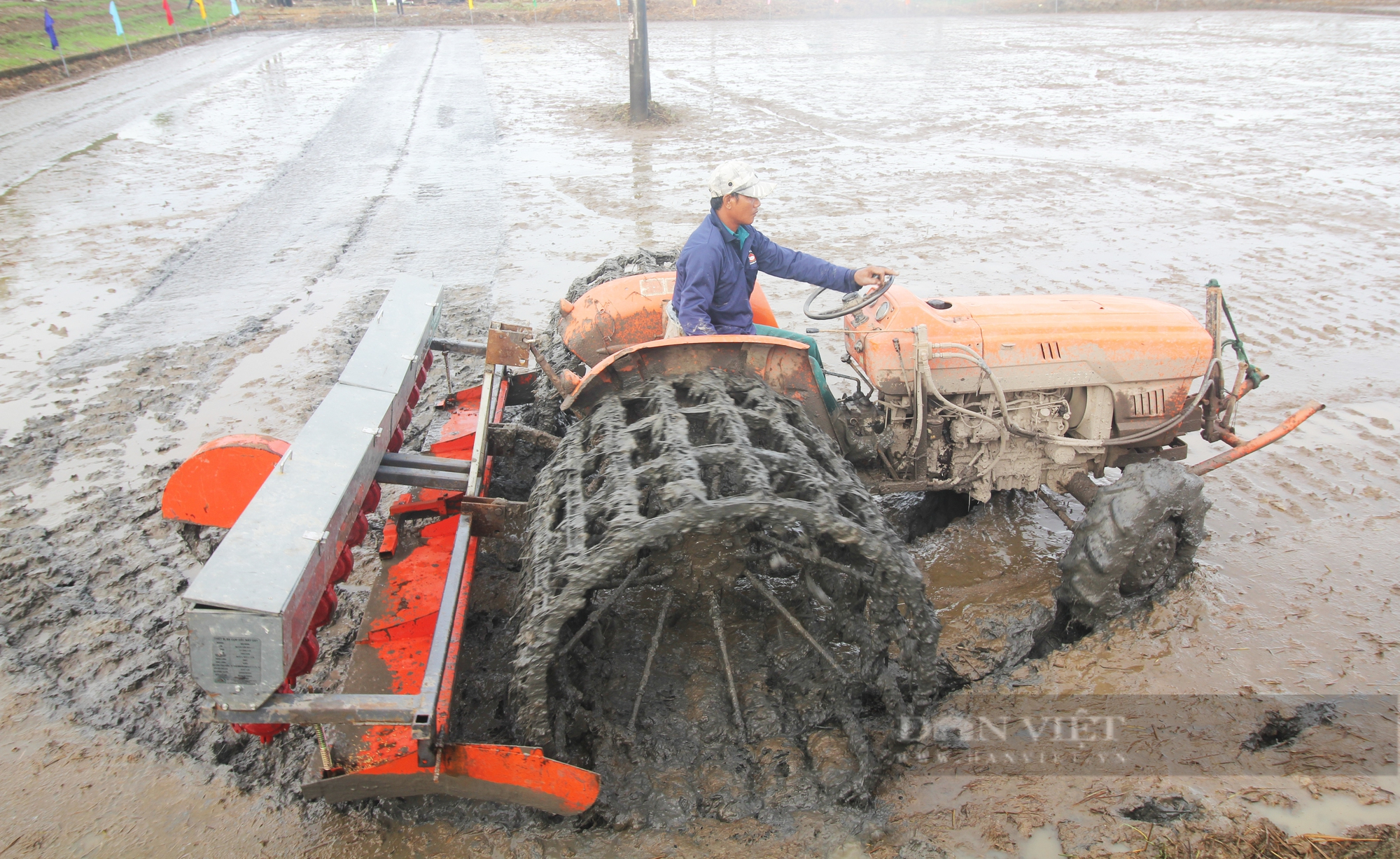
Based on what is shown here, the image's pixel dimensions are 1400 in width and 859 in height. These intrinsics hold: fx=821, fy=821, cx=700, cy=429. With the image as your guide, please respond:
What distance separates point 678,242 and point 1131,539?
209 inches

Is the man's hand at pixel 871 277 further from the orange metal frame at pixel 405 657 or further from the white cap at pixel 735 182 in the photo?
the orange metal frame at pixel 405 657

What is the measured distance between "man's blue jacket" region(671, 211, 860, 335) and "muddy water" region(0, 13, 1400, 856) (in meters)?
1.48

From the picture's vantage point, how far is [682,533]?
2.39 metres

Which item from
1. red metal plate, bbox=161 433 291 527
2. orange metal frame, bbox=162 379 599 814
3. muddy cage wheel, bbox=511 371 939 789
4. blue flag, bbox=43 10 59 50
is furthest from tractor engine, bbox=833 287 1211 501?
blue flag, bbox=43 10 59 50

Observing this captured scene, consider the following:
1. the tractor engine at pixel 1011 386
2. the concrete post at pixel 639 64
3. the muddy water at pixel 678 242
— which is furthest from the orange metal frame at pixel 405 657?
the concrete post at pixel 639 64

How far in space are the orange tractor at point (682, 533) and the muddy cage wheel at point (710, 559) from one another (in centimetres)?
1

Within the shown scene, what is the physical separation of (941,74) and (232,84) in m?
14.3

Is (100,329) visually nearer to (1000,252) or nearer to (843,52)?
(1000,252)

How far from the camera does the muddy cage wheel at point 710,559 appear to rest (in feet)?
7.93

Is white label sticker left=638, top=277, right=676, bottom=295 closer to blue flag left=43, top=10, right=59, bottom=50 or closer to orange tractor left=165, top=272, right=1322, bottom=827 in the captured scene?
orange tractor left=165, top=272, right=1322, bottom=827

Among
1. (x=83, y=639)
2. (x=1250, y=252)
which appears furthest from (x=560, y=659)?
(x=1250, y=252)

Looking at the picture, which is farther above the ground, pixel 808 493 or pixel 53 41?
pixel 53 41

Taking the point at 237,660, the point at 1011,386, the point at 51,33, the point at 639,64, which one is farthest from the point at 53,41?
the point at 1011,386

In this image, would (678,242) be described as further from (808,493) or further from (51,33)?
(51,33)
